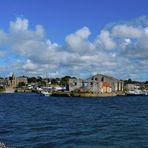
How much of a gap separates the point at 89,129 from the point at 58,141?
1011 centimetres

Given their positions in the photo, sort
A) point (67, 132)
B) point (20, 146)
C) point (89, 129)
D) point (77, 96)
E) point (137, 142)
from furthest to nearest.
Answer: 1. point (77, 96)
2. point (89, 129)
3. point (67, 132)
4. point (137, 142)
5. point (20, 146)

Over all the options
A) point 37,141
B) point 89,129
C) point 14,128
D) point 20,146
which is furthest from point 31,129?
point 20,146

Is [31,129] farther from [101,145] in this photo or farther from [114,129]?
[101,145]

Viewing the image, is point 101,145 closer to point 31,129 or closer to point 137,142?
point 137,142

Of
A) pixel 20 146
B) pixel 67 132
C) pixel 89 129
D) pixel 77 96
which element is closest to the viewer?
pixel 20 146

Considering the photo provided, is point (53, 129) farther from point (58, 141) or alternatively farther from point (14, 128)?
point (58, 141)

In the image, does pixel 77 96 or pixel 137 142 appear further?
pixel 77 96

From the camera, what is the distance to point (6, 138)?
40.6 meters

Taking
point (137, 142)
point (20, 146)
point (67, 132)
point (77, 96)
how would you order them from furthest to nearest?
1. point (77, 96)
2. point (67, 132)
3. point (137, 142)
4. point (20, 146)

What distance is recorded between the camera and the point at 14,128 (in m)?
49.7

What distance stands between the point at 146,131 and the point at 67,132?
8.27m

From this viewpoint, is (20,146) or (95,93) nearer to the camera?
(20,146)

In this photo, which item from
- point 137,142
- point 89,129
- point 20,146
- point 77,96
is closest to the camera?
point 20,146

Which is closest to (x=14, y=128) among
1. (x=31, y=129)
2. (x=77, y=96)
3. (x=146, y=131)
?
(x=31, y=129)
